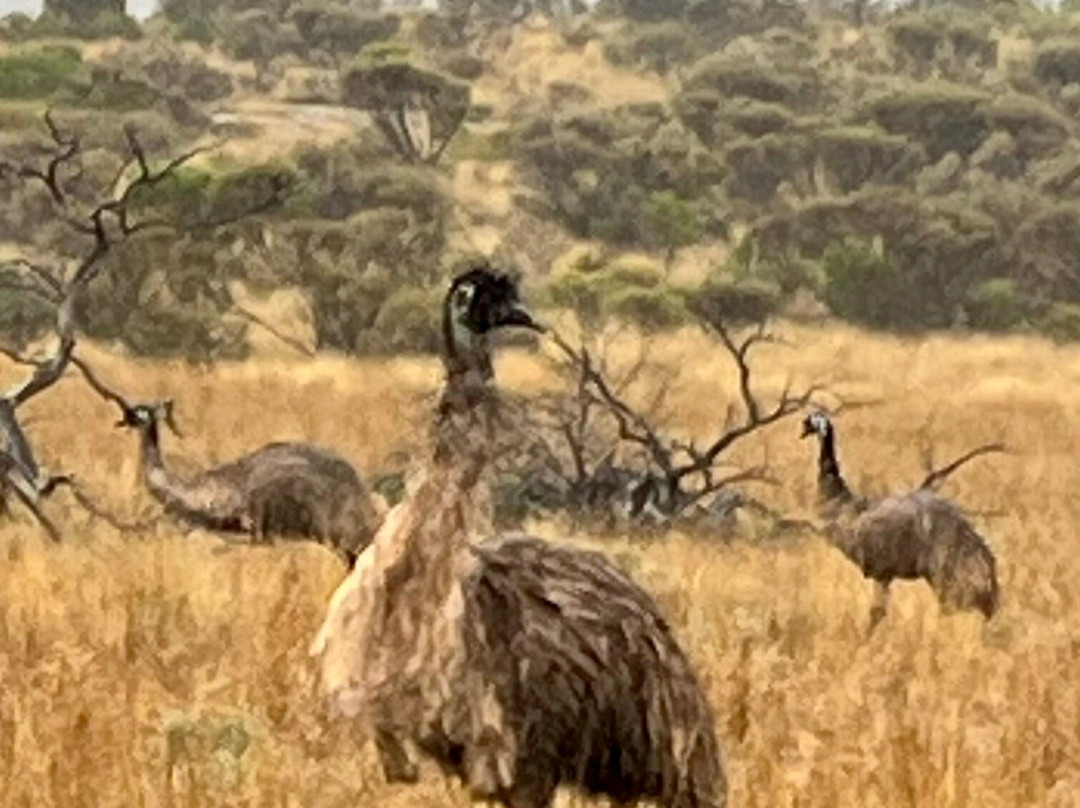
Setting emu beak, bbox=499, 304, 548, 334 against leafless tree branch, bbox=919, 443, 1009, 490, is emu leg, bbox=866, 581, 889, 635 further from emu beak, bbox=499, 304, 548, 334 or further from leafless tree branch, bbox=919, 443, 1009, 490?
A: emu beak, bbox=499, 304, 548, 334

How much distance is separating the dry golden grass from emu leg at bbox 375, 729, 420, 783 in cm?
4

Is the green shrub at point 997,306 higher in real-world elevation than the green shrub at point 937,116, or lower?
lower

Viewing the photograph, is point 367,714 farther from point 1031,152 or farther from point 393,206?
point 1031,152

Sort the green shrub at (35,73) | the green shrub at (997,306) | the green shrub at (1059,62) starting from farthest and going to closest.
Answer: the green shrub at (1059,62) → the green shrub at (35,73) → the green shrub at (997,306)

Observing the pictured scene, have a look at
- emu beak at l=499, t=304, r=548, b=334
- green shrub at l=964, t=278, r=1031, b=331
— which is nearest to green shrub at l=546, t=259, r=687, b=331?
green shrub at l=964, t=278, r=1031, b=331

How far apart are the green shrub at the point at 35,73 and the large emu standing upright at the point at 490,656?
1622 inches

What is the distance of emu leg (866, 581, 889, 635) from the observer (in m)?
9.05

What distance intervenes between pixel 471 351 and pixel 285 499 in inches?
206

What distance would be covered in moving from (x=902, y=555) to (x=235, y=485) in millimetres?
3108

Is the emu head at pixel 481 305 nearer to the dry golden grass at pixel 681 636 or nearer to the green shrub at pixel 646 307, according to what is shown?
the dry golden grass at pixel 681 636

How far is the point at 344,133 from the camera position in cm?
4638

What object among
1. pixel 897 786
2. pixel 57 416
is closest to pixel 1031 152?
pixel 57 416

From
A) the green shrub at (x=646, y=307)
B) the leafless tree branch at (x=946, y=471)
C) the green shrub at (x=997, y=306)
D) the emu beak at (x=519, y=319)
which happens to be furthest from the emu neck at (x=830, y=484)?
the green shrub at (x=997, y=306)

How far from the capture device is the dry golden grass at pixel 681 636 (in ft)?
16.6
